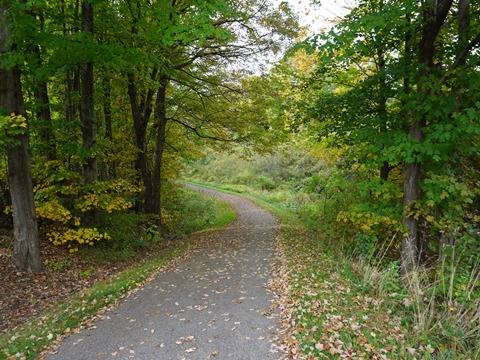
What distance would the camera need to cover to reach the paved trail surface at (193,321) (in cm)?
470

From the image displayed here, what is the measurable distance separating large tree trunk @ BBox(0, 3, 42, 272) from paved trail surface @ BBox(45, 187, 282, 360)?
2.91m

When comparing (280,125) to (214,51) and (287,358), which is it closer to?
(214,51)

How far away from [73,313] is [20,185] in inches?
133

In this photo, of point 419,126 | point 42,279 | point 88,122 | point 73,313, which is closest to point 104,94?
point 88,122

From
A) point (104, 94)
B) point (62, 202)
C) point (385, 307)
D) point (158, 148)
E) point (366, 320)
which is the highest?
point (104, 94)

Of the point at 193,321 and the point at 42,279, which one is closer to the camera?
the point at 193,321

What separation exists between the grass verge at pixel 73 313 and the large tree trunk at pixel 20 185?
1.77 m

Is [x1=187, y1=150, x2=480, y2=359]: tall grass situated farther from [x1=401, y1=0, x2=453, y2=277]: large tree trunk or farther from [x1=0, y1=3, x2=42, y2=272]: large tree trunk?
[x1=0, y1=3, x2=42, y2=272]: large tree trunk

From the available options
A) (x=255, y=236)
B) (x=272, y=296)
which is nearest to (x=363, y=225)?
(x=272, y=296)

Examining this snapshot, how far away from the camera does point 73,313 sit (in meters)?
5.92

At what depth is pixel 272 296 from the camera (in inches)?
257

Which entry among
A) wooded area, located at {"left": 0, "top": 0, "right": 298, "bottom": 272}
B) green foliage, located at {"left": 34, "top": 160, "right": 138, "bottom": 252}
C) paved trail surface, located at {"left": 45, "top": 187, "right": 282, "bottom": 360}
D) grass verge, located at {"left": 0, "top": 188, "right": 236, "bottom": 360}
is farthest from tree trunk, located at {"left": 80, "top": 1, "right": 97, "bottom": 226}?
paved trail surface, located at {"left": 45, "top": 187, "right": 282, "bottom": 360}

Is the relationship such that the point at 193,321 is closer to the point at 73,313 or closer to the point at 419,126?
the point at 73,313

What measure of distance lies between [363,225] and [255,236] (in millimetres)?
6101
